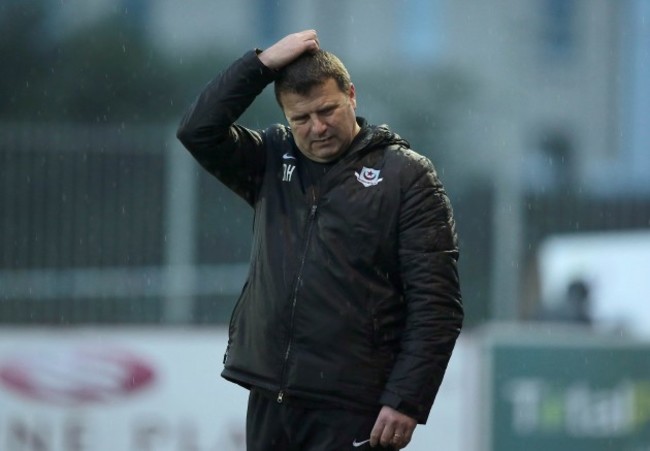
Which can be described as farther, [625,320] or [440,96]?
[440,96]

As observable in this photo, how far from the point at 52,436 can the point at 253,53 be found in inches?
168

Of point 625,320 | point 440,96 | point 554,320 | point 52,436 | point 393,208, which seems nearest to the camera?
point 393,208

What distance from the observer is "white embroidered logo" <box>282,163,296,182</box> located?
4.36m

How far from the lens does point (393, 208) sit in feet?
13.8

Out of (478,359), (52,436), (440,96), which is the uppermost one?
(440,96)

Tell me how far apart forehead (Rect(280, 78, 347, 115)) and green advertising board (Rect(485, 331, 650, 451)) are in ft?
13.3

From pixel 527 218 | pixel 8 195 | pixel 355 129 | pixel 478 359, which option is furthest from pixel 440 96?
pixel 355 129

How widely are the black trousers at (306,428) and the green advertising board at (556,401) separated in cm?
390

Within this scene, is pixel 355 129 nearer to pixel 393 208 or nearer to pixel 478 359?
pixel 393 208

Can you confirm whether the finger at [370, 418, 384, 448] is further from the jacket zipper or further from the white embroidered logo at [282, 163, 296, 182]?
the white embroidered logo at [282, 163, 296, 182]

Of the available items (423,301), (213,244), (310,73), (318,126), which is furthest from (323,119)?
(213,244)

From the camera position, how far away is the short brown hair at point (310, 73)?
13.8 ft

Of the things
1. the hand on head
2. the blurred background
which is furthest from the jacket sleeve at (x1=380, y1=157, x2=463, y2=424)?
the blurred background

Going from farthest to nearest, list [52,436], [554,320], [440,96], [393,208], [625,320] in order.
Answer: [440,96] → [625,320] → [554,320] → [52,436] → [393,208]
